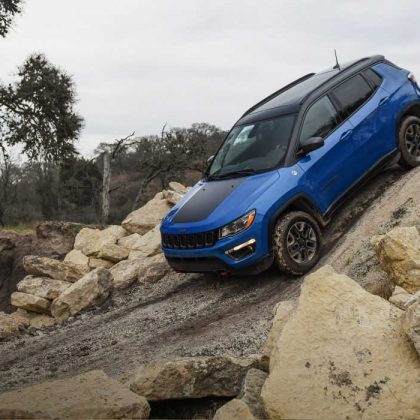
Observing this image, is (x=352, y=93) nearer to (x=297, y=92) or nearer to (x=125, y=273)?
(x=297, y=92)

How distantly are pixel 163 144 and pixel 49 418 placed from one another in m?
26.7

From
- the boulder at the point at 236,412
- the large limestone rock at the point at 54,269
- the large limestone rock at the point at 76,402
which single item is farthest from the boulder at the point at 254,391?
the large limestone rock at the point at 54,269

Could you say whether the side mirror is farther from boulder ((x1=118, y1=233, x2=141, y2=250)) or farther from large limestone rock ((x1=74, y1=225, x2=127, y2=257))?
large limestone rock ((x1=74, y1=225, x2=127, y2=257))

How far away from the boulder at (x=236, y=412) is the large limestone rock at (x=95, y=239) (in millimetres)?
7517

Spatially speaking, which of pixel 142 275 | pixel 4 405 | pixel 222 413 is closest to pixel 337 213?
pixel 142 275

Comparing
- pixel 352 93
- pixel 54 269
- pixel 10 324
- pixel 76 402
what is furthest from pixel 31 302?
pixel 352 93

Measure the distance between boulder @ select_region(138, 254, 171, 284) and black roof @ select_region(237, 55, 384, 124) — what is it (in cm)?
283

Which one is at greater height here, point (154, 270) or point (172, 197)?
point (172, 197)

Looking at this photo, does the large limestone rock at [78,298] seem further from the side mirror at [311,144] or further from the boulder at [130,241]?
the side mirror at [311,144]

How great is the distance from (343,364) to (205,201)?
399cm

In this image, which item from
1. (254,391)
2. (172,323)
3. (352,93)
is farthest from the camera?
(352,93)

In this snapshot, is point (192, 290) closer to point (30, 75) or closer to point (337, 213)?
point (337, 213)

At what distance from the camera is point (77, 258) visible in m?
10.6

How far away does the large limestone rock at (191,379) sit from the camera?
4.08m
